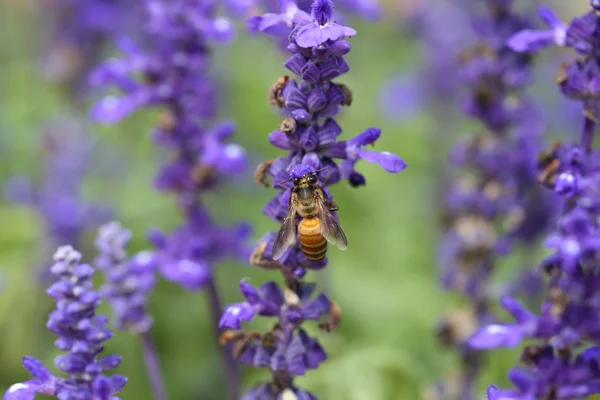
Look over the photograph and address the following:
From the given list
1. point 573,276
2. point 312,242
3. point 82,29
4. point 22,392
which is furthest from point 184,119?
point 82,29

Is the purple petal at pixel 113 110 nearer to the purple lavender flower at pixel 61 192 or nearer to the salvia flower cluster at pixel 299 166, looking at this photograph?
the salvia flower cluster at pixel 299 166

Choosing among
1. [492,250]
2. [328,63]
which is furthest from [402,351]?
[328,63]

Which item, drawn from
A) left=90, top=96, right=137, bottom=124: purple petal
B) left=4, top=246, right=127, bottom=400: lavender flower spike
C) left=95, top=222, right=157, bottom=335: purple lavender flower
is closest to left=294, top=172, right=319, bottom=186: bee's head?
left=4, top=246, right=127, bottom=400: lavender flower spike

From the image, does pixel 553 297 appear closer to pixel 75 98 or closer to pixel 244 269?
pixel 244 269

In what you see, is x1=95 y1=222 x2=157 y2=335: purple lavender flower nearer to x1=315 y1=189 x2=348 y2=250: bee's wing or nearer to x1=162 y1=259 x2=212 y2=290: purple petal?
x1=162 y1=259 x2=212 y2=290: purple petal

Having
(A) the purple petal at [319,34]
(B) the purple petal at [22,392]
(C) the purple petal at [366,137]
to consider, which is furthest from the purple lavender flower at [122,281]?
(A) the purple petal at [319,34]

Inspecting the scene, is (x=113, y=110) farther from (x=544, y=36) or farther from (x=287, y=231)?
(x=544, y=36)
